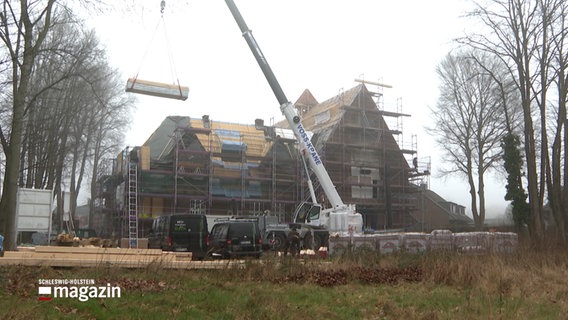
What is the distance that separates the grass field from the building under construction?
23.3m

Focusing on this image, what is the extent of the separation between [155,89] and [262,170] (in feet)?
67.4

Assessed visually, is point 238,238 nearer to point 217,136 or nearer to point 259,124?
point 217,136

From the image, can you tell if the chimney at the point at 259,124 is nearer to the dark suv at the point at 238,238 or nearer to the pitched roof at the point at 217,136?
the pitched roof at the point at 217,136

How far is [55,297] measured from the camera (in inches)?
326

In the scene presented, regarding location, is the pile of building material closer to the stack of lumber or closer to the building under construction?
the stack of lumber

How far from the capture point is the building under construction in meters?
39.4

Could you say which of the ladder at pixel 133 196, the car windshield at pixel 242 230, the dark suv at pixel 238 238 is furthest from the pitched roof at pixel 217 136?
the car windshield at pixel 242 230

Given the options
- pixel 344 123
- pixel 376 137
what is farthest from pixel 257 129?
pixel 376 137

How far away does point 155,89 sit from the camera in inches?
923

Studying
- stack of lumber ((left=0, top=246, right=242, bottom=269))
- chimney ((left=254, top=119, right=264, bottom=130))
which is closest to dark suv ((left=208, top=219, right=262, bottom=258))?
stack of lumber ((left=0, top=246, right=242, bottom=269))

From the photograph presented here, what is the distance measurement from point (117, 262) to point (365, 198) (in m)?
36.8

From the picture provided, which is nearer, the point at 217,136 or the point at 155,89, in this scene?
the point at 155,89

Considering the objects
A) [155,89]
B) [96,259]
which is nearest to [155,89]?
[155,89]

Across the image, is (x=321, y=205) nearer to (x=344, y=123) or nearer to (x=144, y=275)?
(x=344, y=123)
